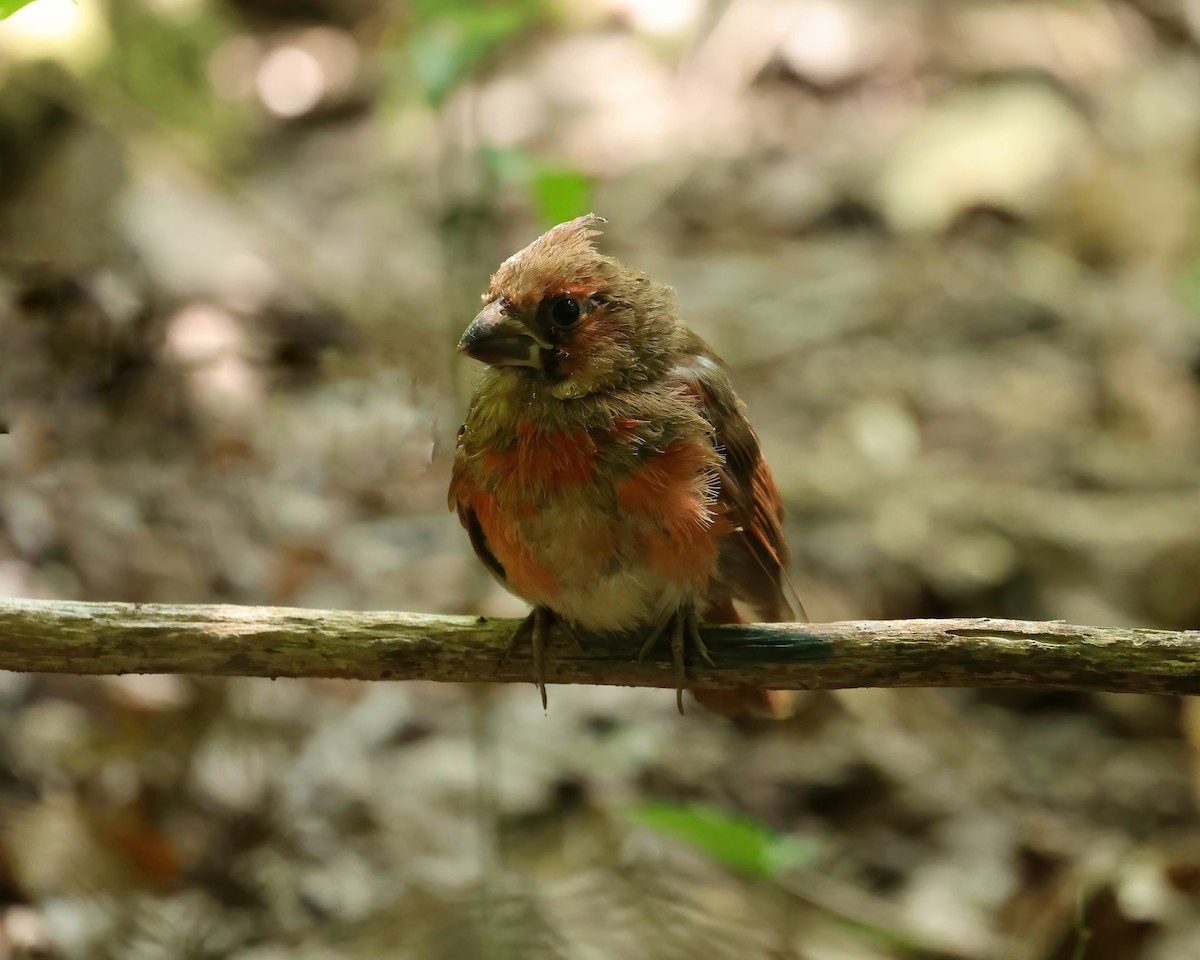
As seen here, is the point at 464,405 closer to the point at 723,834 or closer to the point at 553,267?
the point at 553,267

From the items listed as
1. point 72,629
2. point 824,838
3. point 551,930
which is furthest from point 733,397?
point 824,838

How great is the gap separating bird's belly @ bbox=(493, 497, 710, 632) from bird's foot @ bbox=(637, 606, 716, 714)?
0.03 meters

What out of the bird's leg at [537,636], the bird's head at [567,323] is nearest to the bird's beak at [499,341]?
the bird's head at [567,323]

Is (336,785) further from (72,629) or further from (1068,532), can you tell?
(1068,532)

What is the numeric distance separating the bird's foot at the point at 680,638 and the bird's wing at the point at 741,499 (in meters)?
0.23

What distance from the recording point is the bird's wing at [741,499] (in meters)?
3.32

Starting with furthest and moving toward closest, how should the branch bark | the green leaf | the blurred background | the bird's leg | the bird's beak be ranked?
the blurred background, the bird's beak, the bird's leg, the branch bark, the green leaf

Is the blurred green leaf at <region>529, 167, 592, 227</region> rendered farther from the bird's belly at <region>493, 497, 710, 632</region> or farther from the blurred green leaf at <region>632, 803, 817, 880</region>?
the blurred green leaf at <region>632, 803, 817, 880</region>

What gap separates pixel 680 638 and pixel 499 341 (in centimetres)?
83

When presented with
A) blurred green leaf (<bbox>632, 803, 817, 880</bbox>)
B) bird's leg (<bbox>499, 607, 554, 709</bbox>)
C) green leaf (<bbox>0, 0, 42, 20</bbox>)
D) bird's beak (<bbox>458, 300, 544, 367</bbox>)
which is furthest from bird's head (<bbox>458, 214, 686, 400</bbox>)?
green leaf (<bbox>0, 0, 42, 20</bbox>)

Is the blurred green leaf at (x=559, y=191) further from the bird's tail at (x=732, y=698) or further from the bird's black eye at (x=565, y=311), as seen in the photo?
the bird's tail at (x=732, y=698)

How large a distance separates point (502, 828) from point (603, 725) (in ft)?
2.87

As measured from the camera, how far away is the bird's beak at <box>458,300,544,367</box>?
3.07m

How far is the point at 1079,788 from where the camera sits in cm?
511
